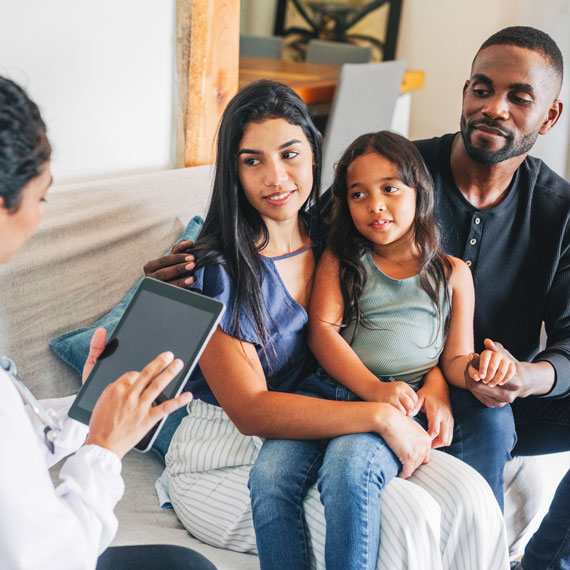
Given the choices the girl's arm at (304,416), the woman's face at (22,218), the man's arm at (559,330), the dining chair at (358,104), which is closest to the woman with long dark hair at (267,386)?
the girl's arm at (304,416)

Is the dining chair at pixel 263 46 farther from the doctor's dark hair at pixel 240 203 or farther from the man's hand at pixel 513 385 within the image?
the man's hand at pixel 513 385

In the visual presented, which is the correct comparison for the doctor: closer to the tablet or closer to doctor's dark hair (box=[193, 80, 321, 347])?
the tablet

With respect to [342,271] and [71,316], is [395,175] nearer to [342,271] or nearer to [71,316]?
[342,271]

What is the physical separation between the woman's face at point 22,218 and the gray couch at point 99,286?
58 cm

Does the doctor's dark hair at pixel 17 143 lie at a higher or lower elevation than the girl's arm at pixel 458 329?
higher

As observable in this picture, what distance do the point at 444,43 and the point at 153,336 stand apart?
14.3ft

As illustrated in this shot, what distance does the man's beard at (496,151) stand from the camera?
165 centimetres

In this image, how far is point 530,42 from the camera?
65.2 inches

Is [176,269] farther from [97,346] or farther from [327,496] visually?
[327,496]

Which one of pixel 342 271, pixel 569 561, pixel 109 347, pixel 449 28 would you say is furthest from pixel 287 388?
pixel 449 28

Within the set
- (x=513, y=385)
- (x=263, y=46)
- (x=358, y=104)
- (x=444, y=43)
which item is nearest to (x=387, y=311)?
(x=513, y=385)

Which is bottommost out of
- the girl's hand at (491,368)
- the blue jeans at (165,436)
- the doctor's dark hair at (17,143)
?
the blue jeans at (165,436)

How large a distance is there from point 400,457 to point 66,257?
78 centimetres

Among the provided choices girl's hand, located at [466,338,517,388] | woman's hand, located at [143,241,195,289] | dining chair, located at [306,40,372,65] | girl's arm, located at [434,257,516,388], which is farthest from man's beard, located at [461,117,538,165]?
dining chair, located at [306,40,372,65]
